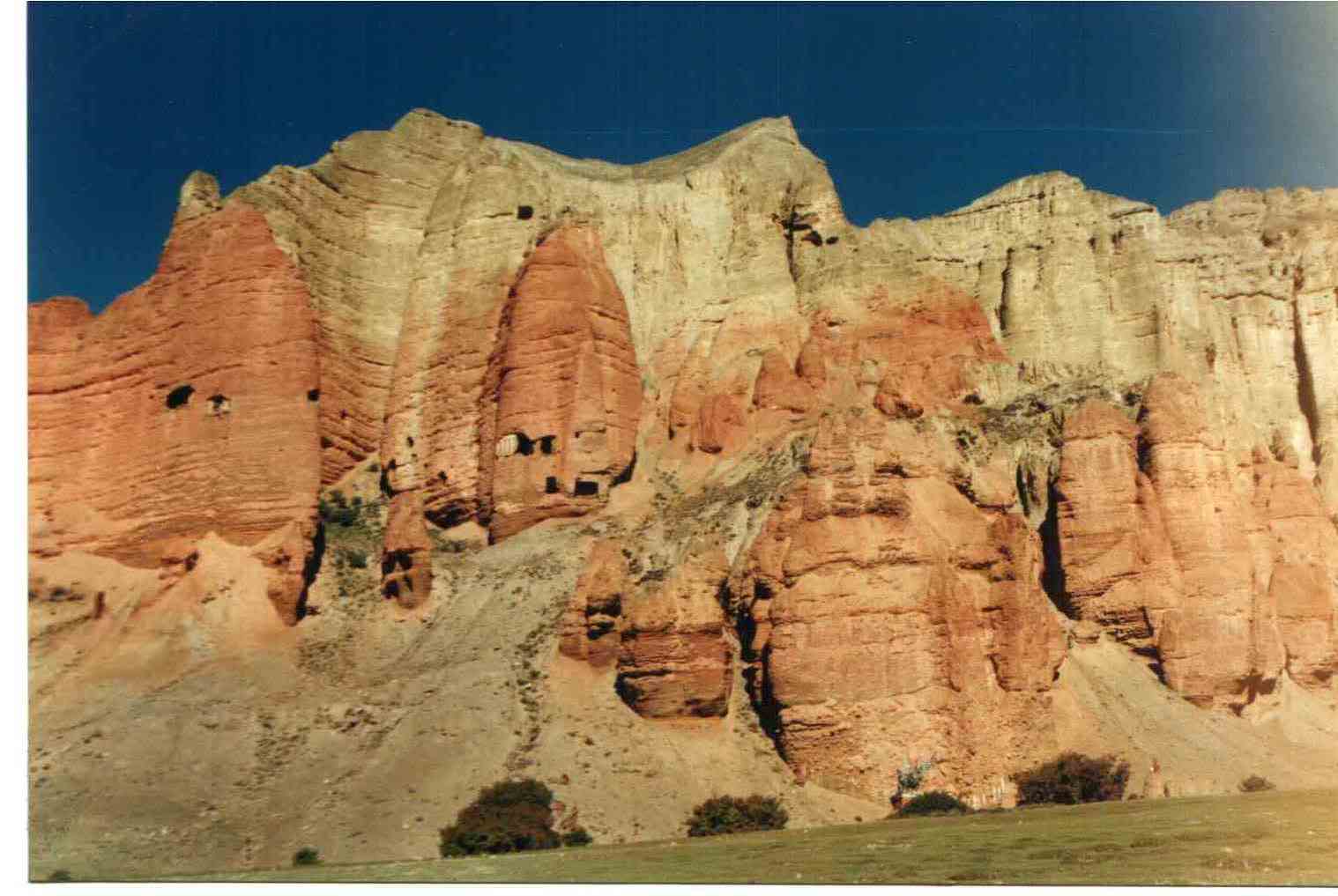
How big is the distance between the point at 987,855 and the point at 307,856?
17.6m

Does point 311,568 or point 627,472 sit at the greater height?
point 627,472

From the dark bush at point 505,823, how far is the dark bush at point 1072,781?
43.4 feet

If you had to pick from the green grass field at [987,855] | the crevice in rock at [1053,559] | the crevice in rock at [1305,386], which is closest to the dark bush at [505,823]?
the green grass field at [987,855]

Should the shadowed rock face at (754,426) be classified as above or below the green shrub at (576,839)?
above

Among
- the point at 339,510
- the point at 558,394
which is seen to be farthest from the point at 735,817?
the point at 339,510

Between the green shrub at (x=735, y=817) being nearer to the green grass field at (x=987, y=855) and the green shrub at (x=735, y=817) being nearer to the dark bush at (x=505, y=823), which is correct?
the green grass field at (x=987, y=855)

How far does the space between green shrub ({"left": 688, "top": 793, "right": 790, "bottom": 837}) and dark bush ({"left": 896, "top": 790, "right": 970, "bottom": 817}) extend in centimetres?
326

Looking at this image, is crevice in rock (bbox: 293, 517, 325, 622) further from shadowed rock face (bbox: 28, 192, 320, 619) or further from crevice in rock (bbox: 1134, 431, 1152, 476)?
crevice in rock (bbox: 1134, 431, 1152, 476)

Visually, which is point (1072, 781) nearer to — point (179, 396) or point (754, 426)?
point (754, 426)

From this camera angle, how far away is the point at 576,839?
4403cm

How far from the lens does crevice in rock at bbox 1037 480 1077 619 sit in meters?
59.1

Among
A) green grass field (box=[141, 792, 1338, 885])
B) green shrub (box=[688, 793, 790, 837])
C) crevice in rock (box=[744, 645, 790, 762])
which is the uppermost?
crevice in rock (box=[744, 645, 790, 762])

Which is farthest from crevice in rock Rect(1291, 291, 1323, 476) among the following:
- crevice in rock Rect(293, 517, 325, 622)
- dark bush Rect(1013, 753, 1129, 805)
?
crevice in rock Rect(293, 517, 325, 622)

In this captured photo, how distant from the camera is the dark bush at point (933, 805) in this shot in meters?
45.5
